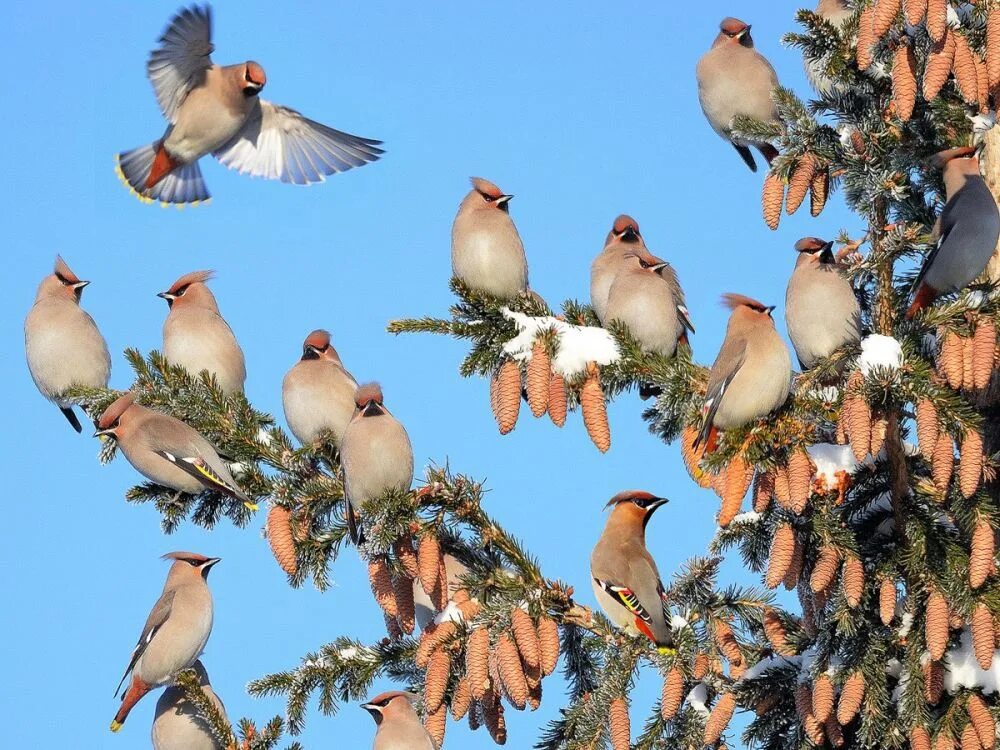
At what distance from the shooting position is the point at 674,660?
3.83m

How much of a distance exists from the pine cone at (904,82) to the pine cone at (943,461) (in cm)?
108

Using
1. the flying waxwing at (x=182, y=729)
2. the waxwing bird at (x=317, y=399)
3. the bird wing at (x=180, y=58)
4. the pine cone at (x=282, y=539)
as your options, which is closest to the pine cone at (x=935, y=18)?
the pine cone at (x=282, y=539)

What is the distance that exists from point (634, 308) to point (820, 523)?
1.55 metres

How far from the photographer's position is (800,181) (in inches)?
163

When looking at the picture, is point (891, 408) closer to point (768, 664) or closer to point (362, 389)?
point (768, 664)

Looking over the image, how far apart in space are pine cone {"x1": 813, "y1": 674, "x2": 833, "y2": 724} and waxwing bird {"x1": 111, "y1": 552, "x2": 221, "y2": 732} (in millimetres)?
2231

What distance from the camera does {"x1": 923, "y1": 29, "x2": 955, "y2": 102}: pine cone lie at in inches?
162

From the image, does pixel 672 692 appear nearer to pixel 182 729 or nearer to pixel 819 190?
pixel 819 190

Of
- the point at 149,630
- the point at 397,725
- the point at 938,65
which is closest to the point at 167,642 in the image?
the point at 149,630

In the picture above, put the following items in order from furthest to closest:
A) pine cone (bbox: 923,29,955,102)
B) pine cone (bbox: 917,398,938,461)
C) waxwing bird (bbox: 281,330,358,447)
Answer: waxwing bird (bbox: 281,330,358,447), pine cone (bbox: 923,29,955,102), pine cone (bbox: 917,398,938,461)

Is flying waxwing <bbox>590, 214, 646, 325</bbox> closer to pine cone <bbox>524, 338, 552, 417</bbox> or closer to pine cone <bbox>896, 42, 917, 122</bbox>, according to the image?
pine cone <bbox>524, 338, 552, 417</bbox>

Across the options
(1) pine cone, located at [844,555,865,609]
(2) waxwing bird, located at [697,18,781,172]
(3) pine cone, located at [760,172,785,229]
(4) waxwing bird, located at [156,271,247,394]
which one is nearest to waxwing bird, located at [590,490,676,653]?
(1) pine cone, located at [844,555,865,609]

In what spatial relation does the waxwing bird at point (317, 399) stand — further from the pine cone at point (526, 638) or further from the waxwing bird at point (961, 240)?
the waxwing bird at point (961, 240)

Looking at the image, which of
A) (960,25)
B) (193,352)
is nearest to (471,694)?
(960,25)
